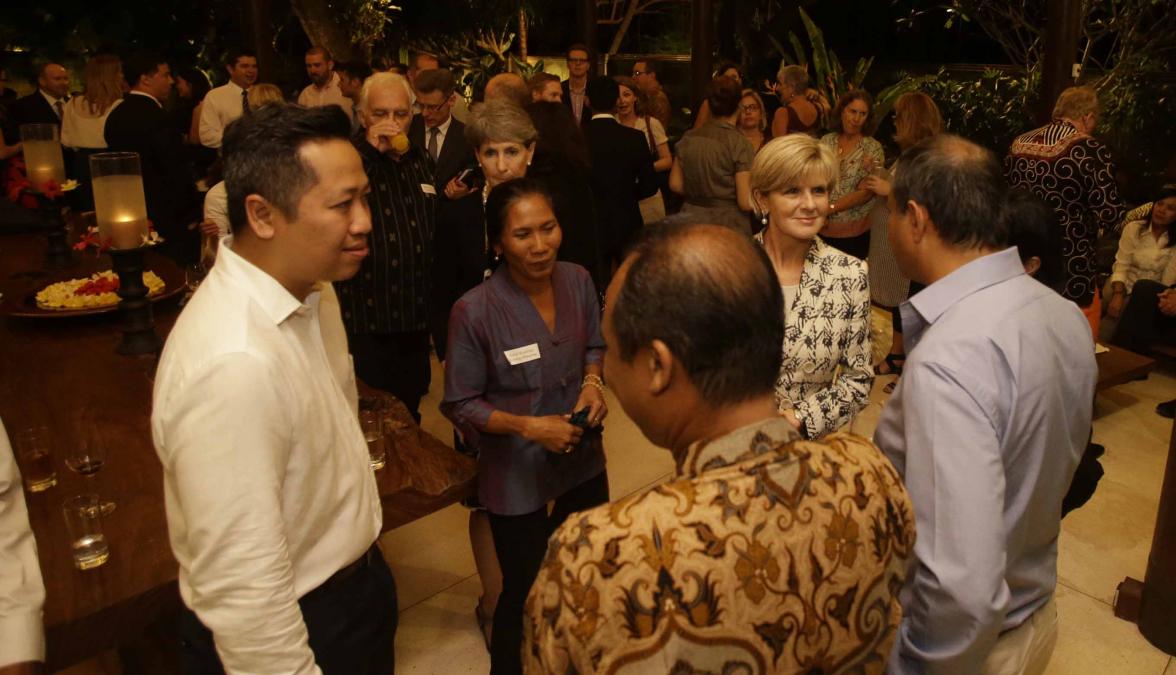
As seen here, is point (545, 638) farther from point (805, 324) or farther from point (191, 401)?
point (805, 324)

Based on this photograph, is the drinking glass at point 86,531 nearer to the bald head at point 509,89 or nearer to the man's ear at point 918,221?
the man's ear at point 918,221

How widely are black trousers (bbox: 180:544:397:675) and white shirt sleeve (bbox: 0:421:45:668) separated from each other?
0.92 ft

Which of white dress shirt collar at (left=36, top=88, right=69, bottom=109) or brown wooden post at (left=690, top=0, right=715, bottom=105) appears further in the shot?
brown wooden post at (left=690, top=0, right=715, bottom=105)

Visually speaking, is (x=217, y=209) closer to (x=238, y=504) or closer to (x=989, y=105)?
(x=238, y=504)

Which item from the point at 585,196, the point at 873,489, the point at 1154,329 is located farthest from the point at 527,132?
the point at 1154,329

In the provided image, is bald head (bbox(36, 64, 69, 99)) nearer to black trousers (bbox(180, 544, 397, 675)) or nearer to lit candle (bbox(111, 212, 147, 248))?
lit candle (bbox(111, 212, 147, 248))

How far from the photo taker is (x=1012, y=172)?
4.33 meters

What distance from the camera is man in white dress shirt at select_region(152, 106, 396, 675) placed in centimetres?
126

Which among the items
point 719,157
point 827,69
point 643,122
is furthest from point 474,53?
→ point 719,157

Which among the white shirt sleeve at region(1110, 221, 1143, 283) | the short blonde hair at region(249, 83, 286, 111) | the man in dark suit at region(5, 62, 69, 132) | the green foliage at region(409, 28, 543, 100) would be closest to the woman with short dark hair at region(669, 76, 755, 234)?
the short blonde hair at region(249, 83, 286, 111)

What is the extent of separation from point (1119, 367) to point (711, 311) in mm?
4383

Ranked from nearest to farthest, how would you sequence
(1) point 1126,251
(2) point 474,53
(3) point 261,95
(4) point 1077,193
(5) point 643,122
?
(4) point 1077,193 < (3) point 261,95 < (1) point 1126,251 < (5) point 643,122 < (2) point 474,53

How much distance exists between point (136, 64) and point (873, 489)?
5250 millimetres

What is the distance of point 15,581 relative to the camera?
1.29 m
